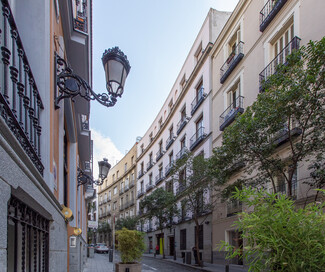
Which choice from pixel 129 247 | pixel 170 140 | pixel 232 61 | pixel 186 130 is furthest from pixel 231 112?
pixel 170 140

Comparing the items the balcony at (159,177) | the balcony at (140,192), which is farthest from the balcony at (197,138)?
the balcony at (140,192)

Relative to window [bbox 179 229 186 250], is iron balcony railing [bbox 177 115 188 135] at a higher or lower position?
higher

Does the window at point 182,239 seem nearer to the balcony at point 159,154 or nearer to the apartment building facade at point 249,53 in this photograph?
the apartment building facade at point 249,53

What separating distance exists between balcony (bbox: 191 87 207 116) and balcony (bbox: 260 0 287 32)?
26.6 feet

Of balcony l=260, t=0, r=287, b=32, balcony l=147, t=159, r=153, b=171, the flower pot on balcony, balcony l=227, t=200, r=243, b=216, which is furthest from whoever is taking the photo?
balcony l=147, t=159, r=153, b=171

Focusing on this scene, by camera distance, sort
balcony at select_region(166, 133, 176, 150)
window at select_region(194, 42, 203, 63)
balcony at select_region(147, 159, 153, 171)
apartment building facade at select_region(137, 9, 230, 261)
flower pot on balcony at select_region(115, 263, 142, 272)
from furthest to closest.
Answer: balcony at select_region(147, 159, 153, 171), balcony at select_region(166, 133, 176, 150), window at select_region(194, 42, 203, 63), apartment building facade at select_region(137, 9, 230, 261), flower pot on balcony at select_region(115, 263, 142, 272)

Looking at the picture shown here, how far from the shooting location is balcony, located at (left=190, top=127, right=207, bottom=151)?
22.5 meters

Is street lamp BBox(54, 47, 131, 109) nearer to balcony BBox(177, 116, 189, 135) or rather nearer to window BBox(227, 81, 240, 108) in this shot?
window BBox(227, 81, 240, 108)

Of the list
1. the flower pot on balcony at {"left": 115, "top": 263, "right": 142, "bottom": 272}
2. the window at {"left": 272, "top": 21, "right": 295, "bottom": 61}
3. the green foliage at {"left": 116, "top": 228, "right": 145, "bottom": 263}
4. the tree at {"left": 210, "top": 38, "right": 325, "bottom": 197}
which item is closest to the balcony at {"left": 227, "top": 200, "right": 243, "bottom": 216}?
the tree at {"left": 210, "top": 38, "right": 325, "bottom": 197}

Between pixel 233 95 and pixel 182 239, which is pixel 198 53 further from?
pixel 182 239

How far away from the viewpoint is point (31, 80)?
127 inches

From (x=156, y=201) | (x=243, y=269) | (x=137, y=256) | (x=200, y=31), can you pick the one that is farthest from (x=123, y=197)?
(x=137, y=256)

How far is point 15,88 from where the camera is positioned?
259 centimetres

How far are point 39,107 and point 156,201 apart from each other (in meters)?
23.8
